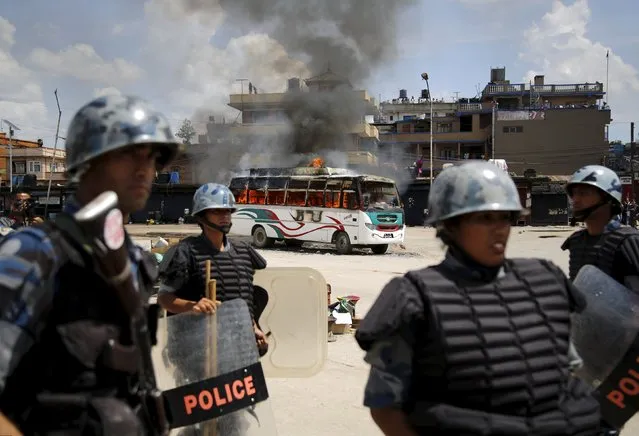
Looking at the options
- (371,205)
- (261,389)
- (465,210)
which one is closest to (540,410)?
(465,210)

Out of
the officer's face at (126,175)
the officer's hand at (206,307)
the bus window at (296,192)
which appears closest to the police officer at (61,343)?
the officer's face at (126,175)

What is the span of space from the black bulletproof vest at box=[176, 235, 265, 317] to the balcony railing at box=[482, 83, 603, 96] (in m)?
64.6

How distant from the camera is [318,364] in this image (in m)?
4.31

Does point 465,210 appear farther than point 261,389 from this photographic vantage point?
No

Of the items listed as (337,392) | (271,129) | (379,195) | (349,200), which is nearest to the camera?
(337,392)

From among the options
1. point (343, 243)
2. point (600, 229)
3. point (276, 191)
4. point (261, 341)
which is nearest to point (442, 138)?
point (276, 191)

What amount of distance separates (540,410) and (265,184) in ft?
69.7

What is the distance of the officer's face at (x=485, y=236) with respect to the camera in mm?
1961

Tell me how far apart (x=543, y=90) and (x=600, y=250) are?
222 feet

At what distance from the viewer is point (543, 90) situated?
66188mm

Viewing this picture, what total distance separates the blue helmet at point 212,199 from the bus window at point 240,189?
18.9m

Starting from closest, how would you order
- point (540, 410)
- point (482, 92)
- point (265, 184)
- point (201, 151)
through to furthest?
point (540, 410), point (265, 184), point (201, 151), point (482, 92)

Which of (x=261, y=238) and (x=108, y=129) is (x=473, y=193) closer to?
(x=108, y=129)

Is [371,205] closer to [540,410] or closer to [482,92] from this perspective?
[540,410]
